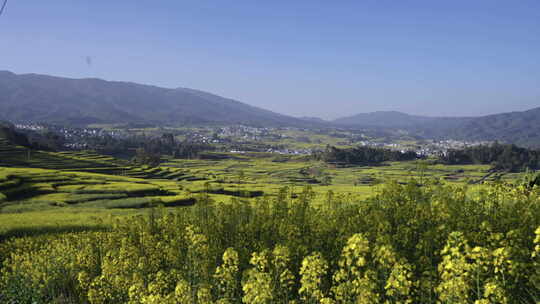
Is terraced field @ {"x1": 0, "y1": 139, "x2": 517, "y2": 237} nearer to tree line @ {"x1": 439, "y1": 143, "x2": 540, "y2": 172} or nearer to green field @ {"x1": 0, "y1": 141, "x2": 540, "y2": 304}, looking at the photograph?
green field @ {"x1": 0, "y1": 141, "x2": 540, "y2": 304}

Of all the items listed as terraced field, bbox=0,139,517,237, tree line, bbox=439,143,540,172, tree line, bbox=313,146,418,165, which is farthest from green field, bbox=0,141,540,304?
tree line, bbox=313,146,418,165

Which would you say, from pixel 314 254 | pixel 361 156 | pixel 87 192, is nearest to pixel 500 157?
pixel 361 156

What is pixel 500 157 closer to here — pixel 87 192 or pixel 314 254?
pixel 87 192

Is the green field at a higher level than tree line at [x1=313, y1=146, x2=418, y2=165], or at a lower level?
higher

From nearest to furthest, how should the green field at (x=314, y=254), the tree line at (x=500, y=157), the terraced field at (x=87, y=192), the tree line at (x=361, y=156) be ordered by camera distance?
the green field at (x=314, y=254)
the terraced field at (x=87, y=192)
the tree line at (x=500, y=157)
the tree line at (x=361, y=156)

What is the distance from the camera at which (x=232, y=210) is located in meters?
17.6

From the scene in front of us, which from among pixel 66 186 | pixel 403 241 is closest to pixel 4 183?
pixel 66 186

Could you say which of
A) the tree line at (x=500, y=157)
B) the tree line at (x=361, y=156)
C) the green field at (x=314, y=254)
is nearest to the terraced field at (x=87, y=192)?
the green field at (x=314, y=254)

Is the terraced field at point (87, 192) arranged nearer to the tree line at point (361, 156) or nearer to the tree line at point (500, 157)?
the tree line at point (500, 157)

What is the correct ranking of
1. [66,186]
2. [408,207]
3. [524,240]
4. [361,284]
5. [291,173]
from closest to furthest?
[361,284] → [524,240] → [408,207] → [66,186] → [291,173]

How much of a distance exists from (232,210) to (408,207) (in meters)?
7.57

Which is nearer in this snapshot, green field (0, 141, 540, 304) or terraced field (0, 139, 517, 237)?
green field (0, 141, 540, 304)

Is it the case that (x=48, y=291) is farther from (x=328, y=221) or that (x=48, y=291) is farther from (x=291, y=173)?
(x=291, y=173)

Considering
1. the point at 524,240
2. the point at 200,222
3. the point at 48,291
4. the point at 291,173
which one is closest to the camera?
the point at 524,240
